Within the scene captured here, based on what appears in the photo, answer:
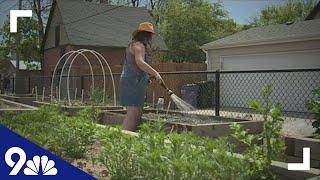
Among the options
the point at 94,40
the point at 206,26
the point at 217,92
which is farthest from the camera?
the point at 206,26

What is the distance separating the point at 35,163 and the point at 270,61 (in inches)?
564

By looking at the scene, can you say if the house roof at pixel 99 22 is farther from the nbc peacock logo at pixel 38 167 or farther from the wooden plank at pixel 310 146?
the nbc peacock logo at pixel 38 167

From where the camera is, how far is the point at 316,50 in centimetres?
1521

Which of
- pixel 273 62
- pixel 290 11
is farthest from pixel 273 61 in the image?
pixel 290 11

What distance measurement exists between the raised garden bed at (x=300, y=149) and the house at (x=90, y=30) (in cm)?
2413

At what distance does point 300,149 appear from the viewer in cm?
463

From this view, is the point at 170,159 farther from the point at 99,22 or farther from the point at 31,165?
the point at 99,22

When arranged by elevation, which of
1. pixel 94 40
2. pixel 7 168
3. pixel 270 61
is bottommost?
pixel 7 168

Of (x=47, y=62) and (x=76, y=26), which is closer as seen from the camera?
(x=76, y=26)

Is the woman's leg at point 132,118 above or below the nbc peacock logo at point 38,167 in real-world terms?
above

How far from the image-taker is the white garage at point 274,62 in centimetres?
1451

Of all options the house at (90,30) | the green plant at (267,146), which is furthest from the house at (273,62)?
the house at (90,30)

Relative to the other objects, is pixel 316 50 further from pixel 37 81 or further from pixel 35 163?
pixel 37 81

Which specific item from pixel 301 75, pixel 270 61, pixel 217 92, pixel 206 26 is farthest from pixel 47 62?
pixel 217 92
